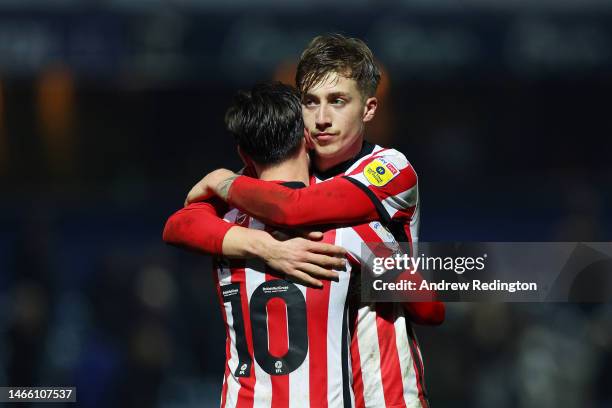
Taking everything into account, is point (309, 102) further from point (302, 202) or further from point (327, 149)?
point (302, 202)

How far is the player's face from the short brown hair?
0.08 feet

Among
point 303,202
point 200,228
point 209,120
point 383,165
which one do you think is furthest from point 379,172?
point 209,120

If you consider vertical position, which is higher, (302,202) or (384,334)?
(302,202)

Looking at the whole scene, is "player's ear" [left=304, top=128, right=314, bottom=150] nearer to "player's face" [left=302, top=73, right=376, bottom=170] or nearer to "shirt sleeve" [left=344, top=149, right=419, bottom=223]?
"player's face" [left=302, top=73, right=376, bottom=170]

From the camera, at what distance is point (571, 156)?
7.90 m

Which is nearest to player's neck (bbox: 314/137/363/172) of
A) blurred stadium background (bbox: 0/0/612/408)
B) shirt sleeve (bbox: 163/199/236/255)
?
shirt sleeve (bbox: 163/199/236/255)

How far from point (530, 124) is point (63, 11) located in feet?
12.4

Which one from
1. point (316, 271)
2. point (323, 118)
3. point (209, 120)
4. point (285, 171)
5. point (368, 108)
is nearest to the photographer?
point (316, 271)

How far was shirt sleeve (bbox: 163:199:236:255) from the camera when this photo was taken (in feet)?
9.59

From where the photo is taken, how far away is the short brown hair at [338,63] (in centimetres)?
317

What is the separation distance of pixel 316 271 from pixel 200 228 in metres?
0.39

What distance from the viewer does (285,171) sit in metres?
2.94

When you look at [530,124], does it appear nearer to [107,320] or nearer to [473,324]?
[473,324]

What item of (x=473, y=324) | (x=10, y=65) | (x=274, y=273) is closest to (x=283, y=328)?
(x=274, y=273)
